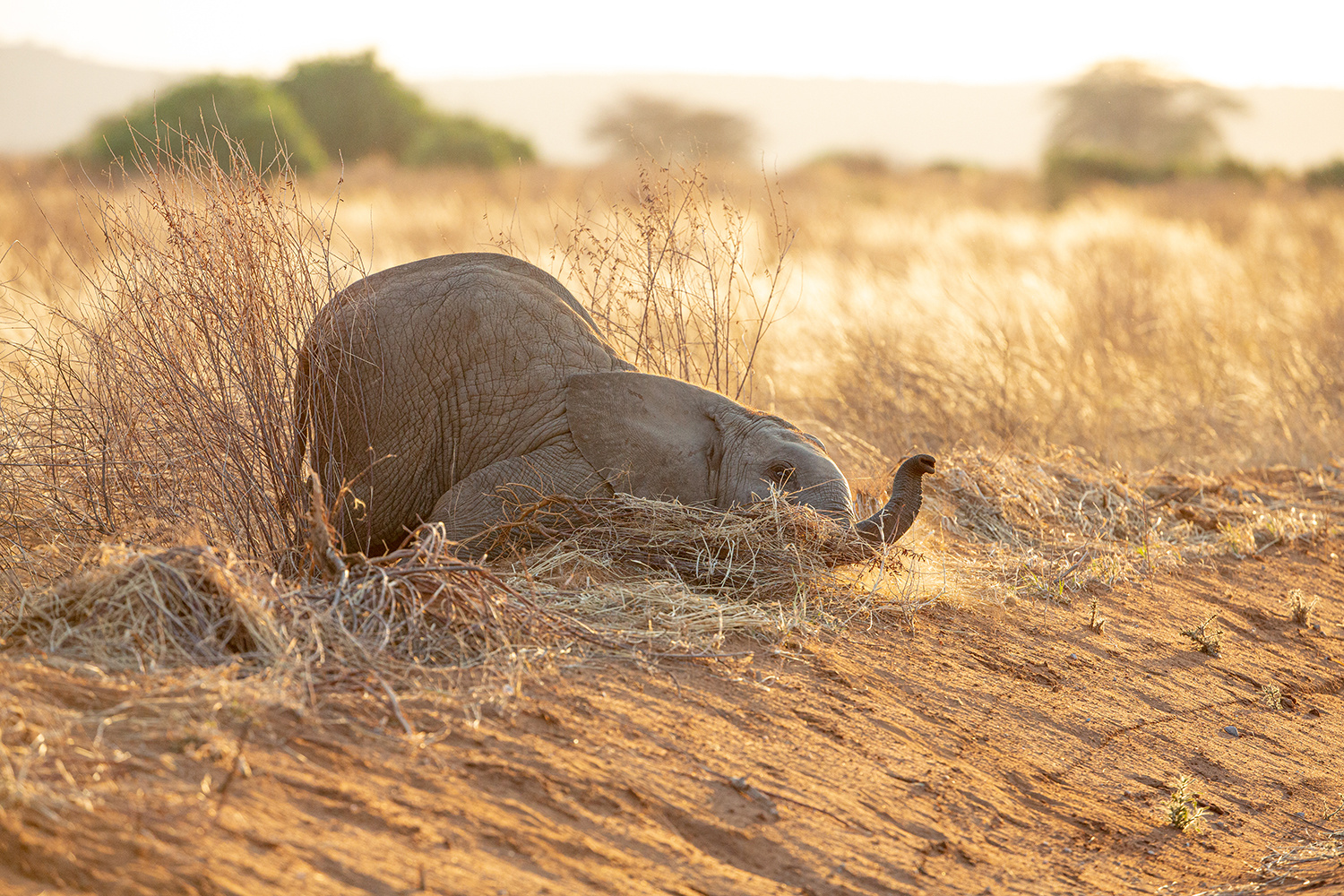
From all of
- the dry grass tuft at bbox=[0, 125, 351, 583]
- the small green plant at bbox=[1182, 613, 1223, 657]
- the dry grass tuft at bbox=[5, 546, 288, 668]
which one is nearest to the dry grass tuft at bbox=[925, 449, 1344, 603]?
the small green plant at bbox=[1182, 613, 1223, 657]

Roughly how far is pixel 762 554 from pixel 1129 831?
5.22ft

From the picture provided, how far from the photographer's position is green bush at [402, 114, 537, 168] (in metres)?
31.9

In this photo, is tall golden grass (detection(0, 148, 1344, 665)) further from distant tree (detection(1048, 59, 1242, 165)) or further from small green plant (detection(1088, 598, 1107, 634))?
distant tree (detection(1048, 59, 1242, 165))

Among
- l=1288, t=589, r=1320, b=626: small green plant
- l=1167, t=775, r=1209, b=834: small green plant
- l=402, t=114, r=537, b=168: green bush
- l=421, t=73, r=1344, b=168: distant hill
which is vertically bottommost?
l=1288, t=589, r=1320, b=626: small green plant

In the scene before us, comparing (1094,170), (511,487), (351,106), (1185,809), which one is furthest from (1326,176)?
(1185,809)

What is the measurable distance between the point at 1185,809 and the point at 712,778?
1.51 m

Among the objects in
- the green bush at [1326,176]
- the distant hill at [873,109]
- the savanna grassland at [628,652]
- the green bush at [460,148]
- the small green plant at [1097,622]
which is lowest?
the small green plant at [1097,622]

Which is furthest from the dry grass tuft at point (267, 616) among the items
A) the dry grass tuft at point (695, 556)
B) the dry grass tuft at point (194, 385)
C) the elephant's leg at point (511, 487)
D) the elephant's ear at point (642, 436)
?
the elephant's ear at point (642, 436)

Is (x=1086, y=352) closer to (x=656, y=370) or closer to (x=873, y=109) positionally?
(x=656, y=370)

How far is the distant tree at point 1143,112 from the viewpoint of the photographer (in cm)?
4662

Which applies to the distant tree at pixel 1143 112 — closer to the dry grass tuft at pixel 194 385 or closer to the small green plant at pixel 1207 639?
the small green plant at pixel 1207 639

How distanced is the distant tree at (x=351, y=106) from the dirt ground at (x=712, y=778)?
30.9 meters

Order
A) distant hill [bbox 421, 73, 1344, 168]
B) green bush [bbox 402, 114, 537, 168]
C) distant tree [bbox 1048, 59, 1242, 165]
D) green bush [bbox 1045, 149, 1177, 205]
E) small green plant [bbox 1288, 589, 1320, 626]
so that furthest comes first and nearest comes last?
distant hill [bbox 421, 73, 1344, 168] < distant tree [bbox 1048, 59, 1242, 165] < green bush [bbox 402, 114, 537, 168] < green bush [bbox 1045, 149, 1177, 205] < small green plant [bbox 1288, 589, 1320, 626]

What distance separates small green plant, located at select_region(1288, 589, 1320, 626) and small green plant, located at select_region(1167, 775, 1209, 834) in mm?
2034
